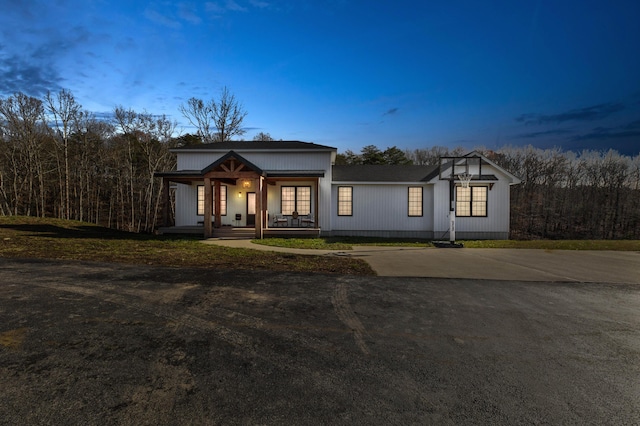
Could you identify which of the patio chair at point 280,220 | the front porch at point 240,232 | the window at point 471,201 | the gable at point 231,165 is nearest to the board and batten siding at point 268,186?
the patio chair at point 280,220

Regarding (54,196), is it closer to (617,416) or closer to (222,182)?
(222,182)

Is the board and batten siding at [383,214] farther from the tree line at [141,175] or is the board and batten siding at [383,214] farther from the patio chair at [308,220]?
the tree line at [141,175]

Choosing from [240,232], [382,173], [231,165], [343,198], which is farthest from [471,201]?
[231,165]

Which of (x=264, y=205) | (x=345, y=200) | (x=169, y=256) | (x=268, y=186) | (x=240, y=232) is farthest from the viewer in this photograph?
(x=268, y=186)

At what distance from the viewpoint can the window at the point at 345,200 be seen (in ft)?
61.9

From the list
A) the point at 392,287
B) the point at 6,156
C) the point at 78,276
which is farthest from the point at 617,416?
the point at 6,156

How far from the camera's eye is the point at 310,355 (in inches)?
141

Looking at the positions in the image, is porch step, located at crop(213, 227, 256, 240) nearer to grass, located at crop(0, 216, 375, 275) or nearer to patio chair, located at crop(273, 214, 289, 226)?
patio chair, located at crop(273, 214, 289, 226)

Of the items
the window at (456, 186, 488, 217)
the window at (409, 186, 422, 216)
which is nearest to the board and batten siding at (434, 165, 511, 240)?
the window at (456, 186, 488, 217)

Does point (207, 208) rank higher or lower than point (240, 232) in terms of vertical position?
higher

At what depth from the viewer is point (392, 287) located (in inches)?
266

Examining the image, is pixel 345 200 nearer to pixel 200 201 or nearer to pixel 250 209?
pixel 250 209

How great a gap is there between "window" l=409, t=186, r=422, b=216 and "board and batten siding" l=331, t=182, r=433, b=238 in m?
0.19

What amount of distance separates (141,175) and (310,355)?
40.8m
